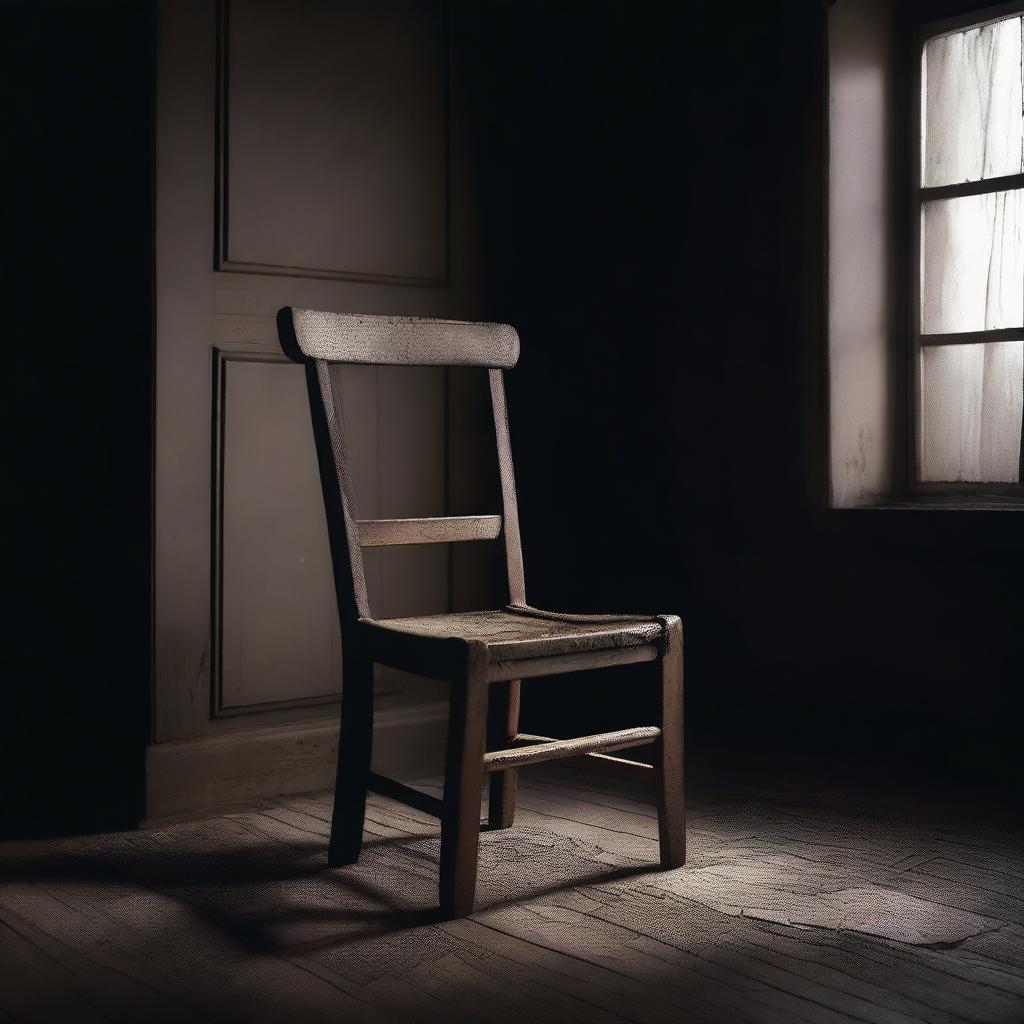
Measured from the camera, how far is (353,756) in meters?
2.11

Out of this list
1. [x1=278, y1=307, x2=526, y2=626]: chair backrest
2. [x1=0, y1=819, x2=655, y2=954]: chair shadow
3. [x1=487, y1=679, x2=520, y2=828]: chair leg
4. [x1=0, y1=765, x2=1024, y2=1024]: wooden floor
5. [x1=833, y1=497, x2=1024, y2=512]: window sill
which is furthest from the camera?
[x1=833, y1=497, x2=1024, y2=512]: window sill

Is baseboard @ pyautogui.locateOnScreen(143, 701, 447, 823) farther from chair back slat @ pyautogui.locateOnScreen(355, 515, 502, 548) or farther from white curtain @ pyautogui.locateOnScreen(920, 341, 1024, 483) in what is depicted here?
white curtain @ pyautogui.locateOnScreen(920, 341, 1024, 483)

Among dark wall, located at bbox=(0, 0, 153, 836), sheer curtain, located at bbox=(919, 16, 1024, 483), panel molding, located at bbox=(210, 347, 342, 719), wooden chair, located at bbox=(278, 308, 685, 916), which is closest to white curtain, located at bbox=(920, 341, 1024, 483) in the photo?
sheer curtain, located at bbox=(919, 16, 1024, 483)

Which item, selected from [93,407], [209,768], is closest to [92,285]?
[93,407]

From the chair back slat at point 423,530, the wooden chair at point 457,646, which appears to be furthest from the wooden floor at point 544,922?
the chair back slat at point 423,530

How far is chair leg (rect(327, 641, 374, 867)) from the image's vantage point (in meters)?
2.08

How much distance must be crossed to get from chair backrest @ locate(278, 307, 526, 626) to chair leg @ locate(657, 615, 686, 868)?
37 cm

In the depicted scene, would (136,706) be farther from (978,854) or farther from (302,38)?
(978,854)

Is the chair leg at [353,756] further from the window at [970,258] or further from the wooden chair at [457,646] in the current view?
the window at [970,258]

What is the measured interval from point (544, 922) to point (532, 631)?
466mm

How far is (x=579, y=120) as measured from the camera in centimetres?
319

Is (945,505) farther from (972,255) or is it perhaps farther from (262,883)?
(262,883)

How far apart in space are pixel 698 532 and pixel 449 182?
1.08 m

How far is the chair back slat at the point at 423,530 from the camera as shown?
2104mm
